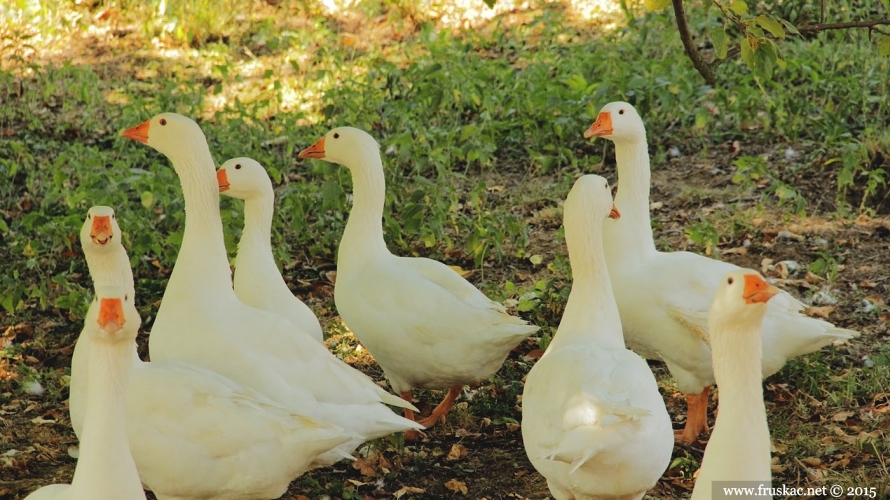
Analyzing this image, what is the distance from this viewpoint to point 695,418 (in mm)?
5711

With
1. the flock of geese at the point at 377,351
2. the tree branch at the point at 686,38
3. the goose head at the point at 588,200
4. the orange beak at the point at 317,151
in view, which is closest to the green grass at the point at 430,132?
the flock of geese at the point at 377,351

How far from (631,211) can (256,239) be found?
2.25m

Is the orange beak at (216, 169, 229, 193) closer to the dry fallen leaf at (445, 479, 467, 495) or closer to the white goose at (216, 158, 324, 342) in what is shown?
the white goose at (216, 158, 324, 342)

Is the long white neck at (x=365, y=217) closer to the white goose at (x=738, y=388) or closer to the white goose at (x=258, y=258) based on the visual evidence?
the white goose at (x=258, y=258)

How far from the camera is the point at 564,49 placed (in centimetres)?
1177

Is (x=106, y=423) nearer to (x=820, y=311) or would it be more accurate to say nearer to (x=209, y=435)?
(x=209, y=435)

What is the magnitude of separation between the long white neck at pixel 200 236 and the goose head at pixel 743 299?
8.68 feet

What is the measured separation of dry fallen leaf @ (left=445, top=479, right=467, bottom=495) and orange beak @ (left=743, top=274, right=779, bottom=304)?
2.27 meters

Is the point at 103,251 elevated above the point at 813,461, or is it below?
above

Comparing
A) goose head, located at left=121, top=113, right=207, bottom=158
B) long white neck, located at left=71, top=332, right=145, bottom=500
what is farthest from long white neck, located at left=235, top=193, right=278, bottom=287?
long white neck, located at left=71, top=332, right=145, bottom=500

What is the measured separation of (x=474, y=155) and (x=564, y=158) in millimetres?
1064

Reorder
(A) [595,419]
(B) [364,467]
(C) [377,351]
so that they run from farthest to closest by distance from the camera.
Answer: (C) [377,351] < (B) [364,467] < (A) [595,419]

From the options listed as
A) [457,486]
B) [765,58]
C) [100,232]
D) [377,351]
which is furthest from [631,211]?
[100,232]

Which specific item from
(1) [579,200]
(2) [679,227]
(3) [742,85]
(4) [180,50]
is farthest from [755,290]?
(4) [180,50]
